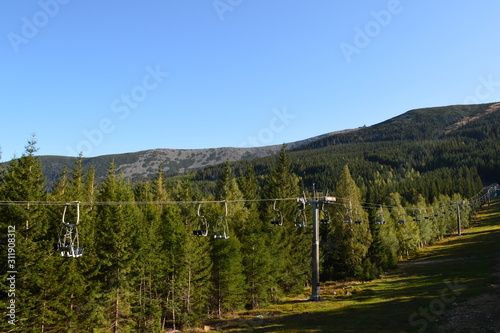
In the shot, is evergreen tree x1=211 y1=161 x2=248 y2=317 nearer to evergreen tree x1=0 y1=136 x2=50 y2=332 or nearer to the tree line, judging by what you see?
the tree line

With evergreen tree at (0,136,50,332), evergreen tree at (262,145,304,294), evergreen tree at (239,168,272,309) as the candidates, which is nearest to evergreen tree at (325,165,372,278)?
evergreen tree at (262,145,304,294)

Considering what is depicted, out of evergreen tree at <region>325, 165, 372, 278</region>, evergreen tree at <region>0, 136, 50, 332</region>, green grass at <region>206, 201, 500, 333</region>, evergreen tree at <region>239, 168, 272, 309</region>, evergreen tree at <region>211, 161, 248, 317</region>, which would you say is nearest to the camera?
evergreen tree at <region>0, 136, 50, 332</region>

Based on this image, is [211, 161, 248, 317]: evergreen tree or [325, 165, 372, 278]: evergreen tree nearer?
[211, 161, 248, 317]: evergreen tree

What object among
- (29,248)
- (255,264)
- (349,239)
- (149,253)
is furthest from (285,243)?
(29,248)

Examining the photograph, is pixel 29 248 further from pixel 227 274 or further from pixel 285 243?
pixel 285 243

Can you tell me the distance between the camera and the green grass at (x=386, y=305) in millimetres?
29109

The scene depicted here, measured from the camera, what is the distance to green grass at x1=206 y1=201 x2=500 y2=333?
29109 millimetres

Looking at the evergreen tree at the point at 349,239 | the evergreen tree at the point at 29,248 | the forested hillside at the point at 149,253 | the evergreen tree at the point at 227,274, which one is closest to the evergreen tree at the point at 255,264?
the forested hillside at the point at 149,253

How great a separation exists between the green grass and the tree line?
4.06 m

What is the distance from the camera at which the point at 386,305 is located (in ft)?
118

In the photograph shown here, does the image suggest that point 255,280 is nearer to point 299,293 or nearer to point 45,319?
point 299,293

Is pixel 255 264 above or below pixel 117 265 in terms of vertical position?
below

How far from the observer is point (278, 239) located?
52.0m

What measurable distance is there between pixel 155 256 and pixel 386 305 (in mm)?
24872
